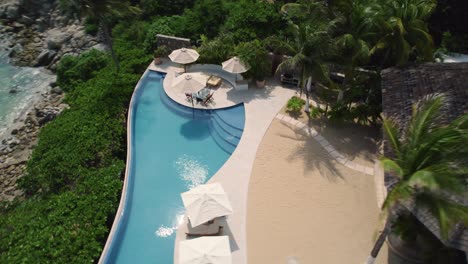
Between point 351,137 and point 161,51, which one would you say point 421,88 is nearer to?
point 351,137

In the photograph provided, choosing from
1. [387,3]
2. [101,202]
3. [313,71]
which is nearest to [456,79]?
[387,3]

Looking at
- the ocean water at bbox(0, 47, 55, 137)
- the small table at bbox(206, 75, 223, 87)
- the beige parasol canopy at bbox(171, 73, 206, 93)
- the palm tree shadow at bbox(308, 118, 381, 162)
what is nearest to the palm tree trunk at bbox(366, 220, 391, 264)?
the palm tree shadow at bbox(308, 118, 381, 162)

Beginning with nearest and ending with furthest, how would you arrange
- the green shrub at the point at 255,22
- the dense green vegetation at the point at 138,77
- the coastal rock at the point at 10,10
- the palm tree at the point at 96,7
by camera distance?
the dense green vegetation at the point at 138,77 < the palm tree at the point at 96,7 < the green shrub at the point at 255,22 < the coastal rock at the point at 10,10

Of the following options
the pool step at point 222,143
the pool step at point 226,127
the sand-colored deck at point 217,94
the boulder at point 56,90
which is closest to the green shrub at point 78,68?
the boulder at point 56,90

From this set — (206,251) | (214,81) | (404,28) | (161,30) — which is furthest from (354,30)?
(161,30)

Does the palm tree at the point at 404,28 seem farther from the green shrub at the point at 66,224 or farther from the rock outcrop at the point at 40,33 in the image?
the rock outcrop at the point at 40,33

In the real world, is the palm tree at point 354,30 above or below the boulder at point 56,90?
above

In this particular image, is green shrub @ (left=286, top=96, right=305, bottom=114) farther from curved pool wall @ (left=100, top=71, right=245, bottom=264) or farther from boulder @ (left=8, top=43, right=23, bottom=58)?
boulder @ (left=8, top=43, right=23, bottom=58)
